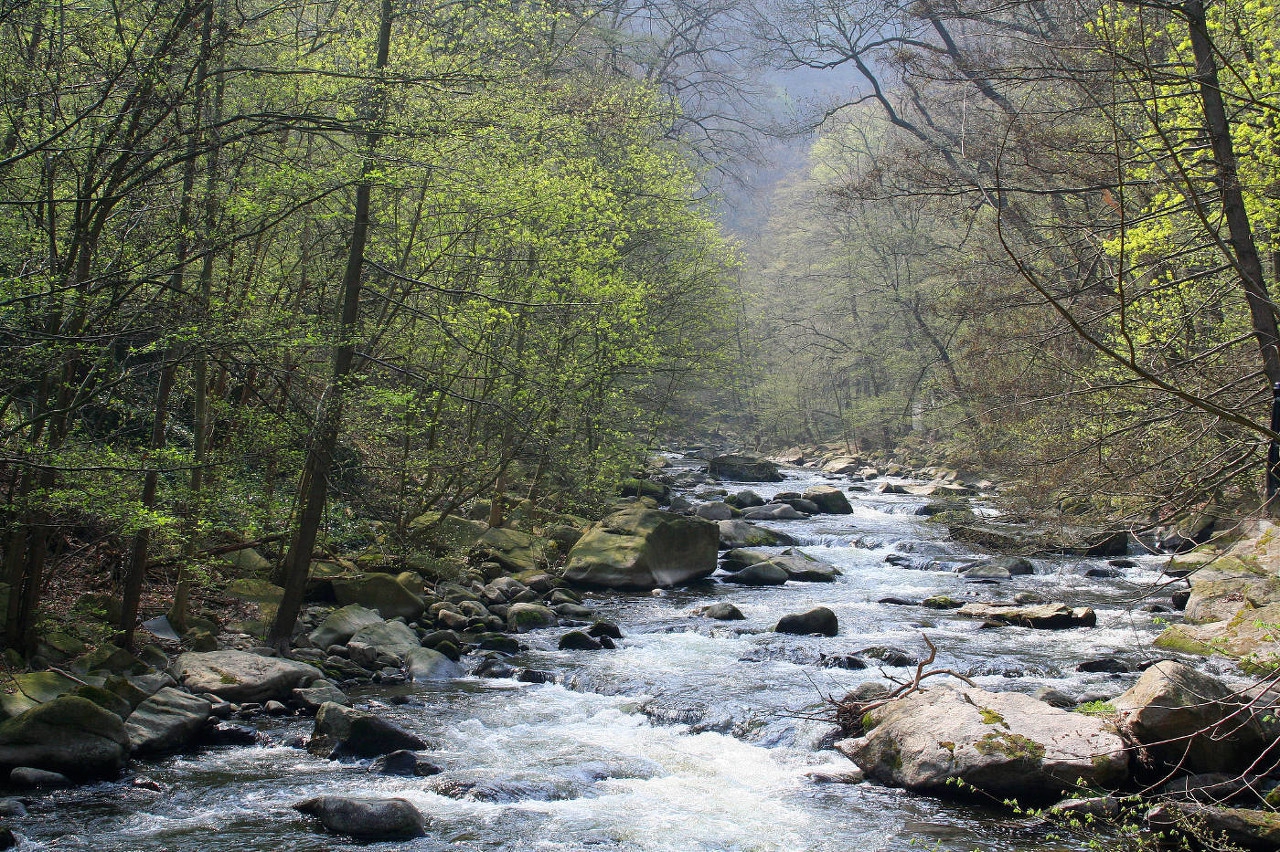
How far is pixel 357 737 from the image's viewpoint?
23.1 ft

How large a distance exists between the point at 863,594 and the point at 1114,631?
11.9 feet

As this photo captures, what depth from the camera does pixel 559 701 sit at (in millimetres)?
8742

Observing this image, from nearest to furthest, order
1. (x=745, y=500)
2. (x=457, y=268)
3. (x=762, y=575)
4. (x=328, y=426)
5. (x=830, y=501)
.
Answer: (x=328, y=426)
(x=457, y=268)
(x=762, y=575)
(x=830, y=501)
(x=745, y=500)

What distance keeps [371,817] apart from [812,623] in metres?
6.57

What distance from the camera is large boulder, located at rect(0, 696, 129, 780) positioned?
6.12m

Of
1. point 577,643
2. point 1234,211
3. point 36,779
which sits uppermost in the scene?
point 1234,211

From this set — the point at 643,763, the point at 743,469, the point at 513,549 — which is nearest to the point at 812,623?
the point at 643,763

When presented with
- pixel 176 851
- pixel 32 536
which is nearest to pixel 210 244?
pixel 32 536

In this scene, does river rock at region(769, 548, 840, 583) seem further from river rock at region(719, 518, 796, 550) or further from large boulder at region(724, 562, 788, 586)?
river rock at region(719, 518, 796, 550)

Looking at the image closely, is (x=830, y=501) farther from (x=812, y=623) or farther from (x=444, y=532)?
(x=444, y=532)

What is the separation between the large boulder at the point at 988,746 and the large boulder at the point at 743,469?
76.1ft

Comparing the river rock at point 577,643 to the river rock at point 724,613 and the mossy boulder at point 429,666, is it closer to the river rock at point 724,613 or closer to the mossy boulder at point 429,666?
the mossy boulder at point 429,666

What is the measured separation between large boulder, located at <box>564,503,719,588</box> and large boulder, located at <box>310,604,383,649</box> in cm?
429

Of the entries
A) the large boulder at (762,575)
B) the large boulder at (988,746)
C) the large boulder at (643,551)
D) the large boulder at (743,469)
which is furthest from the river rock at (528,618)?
the large boulder at (743,469)
